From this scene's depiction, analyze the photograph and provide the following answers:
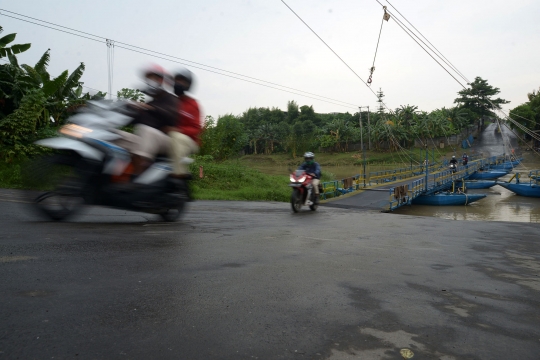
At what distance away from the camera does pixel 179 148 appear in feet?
20.8

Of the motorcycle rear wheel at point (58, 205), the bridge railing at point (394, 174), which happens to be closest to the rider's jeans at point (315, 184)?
the motorcycle rear wheel at point (58, 205)

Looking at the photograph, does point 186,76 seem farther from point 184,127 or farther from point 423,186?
point 423,186

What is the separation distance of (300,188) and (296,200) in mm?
372

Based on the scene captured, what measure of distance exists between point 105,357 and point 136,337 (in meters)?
0.26

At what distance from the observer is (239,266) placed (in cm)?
416

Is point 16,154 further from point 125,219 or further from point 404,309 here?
point 404,309

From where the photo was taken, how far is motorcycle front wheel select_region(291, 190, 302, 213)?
1204cm

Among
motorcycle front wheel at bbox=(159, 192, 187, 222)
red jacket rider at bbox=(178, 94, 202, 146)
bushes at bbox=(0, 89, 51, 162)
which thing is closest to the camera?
red jacket rider at bbox=(178, 94, 202, 146)

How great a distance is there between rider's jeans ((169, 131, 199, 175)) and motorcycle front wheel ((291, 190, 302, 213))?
19.1ft

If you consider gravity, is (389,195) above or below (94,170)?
below

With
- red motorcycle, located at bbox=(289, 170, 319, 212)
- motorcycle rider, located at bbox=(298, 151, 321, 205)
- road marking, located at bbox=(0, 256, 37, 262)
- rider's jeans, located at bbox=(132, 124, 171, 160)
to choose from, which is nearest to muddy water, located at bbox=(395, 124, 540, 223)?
motorcycle rider, located at bbox=(298, 151, 321, 205)

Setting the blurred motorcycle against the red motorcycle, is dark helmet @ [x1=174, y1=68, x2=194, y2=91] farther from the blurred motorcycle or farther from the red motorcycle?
the red motorcycle

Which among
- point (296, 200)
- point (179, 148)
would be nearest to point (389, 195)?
point (296, 200)

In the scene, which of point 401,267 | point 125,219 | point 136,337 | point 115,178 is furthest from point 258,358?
point 125,219
